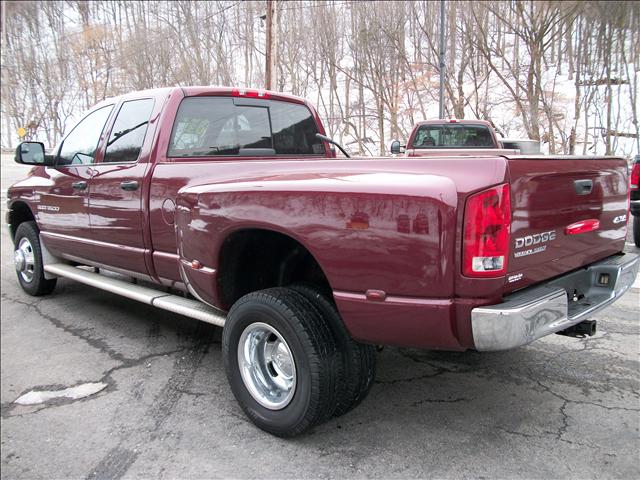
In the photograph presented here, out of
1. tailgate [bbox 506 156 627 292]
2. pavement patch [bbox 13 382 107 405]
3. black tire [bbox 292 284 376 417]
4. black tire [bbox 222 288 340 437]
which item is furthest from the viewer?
pavement patch [bbox 13 382 107 405]

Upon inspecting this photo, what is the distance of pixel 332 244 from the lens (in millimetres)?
2428

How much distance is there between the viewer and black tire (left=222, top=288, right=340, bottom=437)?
256 centimetres

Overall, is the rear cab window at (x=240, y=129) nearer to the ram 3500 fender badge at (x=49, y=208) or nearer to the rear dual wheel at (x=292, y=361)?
the rear dual wheel at (x=292, y=361)

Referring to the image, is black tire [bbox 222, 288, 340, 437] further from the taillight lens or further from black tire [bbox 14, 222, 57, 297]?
the taillight lens

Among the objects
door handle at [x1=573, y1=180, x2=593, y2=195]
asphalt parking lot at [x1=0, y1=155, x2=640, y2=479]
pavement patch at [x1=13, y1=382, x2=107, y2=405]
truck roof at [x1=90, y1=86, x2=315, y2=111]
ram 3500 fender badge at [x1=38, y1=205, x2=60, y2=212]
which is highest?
truck roof at [x1=90, y1=86, x2=315, y2=111]

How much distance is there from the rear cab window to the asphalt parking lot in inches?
62.9

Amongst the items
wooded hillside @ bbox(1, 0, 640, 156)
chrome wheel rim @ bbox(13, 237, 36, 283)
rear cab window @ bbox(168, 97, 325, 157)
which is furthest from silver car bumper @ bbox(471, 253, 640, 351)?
chrome wheel rim @ bbox(13, 237, 36, 283)

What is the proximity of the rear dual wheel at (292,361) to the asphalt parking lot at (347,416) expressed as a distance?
6.8 inches

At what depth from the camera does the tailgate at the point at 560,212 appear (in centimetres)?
227

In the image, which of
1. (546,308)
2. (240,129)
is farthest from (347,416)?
(240,129)

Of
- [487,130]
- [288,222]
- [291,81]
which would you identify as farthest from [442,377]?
[291,81]

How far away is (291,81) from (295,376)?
2542cm

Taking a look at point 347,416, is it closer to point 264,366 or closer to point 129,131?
point 264,366

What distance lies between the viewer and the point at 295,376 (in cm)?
270
